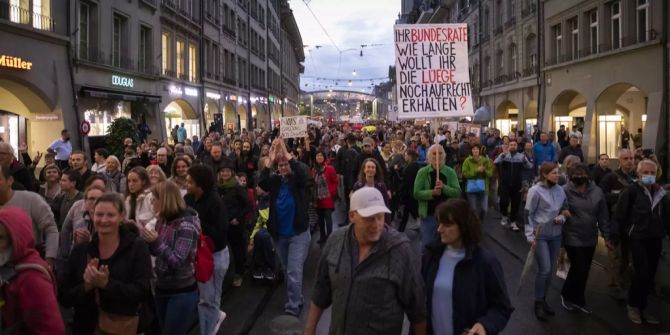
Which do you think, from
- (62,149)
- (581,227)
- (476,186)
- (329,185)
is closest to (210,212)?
(581,227)

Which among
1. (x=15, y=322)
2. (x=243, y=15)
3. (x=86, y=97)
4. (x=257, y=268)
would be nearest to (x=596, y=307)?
(x=257, y=268)

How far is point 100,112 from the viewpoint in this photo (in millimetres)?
22531

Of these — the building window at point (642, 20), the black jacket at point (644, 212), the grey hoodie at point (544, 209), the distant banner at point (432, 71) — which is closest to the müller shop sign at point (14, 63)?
the distant banner at point (432, 71)

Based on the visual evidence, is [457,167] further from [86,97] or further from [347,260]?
[86,97]

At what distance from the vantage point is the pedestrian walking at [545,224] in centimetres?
609

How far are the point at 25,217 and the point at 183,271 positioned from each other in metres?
1.46

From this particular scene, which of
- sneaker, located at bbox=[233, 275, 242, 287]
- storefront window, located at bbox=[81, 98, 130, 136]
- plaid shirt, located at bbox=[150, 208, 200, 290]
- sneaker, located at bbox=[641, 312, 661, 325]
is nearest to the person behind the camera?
plaid shirt, located at bbox=[150, 208, 200, 290]

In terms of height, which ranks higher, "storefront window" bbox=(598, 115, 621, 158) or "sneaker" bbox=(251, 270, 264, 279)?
"storefront window" bbox=(598, 115, 621, 158)

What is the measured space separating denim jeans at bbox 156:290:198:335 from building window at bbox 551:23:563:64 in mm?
26282

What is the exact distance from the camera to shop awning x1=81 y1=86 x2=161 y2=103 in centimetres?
2053

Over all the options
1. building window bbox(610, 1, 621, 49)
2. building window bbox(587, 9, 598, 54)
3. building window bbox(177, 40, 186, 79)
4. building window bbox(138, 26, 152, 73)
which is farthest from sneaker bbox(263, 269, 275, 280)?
building window bbox(177, 40, 186, 79)

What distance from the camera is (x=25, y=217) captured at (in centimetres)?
313

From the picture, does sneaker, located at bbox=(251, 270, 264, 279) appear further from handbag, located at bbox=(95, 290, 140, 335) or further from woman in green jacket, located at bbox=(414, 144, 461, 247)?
handbag, located at bbox=(95, 290, 140, 335)

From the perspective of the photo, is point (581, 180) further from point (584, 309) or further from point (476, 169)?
point (476, 169)
